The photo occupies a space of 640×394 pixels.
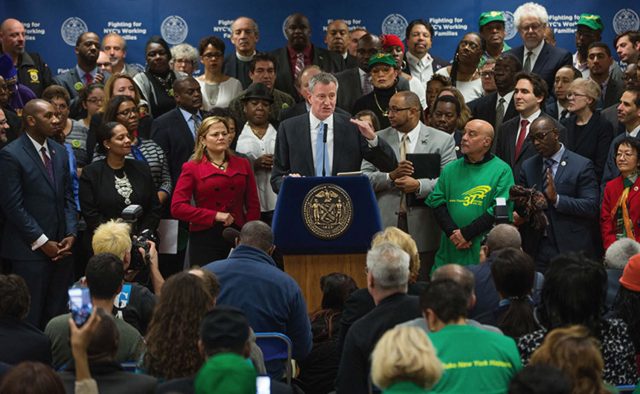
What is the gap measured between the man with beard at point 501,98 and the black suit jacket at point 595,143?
0.73 m

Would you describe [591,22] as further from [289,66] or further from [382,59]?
[289,66]

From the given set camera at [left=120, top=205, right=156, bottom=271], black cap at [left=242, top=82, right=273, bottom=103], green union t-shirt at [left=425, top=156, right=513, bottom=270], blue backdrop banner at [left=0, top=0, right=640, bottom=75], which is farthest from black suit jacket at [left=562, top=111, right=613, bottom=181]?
camera at [left=120, top=205, right=156, bottom=271]

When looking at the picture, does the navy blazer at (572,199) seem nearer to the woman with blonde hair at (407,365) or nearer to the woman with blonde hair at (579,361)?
the woman with blonde hair at (579,361)

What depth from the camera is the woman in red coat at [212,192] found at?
8898mm

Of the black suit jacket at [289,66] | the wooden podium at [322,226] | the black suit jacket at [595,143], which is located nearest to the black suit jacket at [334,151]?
the wooden podium at [322,226]

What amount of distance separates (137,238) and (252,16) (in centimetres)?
553

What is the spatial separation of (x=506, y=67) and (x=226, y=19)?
376 cm

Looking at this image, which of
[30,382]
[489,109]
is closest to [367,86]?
[489,109]

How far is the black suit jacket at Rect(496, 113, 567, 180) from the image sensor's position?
9.53m

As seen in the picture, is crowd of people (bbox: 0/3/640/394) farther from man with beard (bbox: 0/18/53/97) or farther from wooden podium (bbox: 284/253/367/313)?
wooden podium (bbox: 284/253/367/313)

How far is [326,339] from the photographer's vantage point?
686 cm

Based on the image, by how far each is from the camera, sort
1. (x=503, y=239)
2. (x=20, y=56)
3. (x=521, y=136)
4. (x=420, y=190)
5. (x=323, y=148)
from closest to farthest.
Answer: (x=503, y=239), (x=323, y=148), (x=420, y=190), (x=521, y=136), (x=20, y=56)

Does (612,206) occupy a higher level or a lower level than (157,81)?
lower

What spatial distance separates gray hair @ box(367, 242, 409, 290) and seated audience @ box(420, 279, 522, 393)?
0.73 metres
